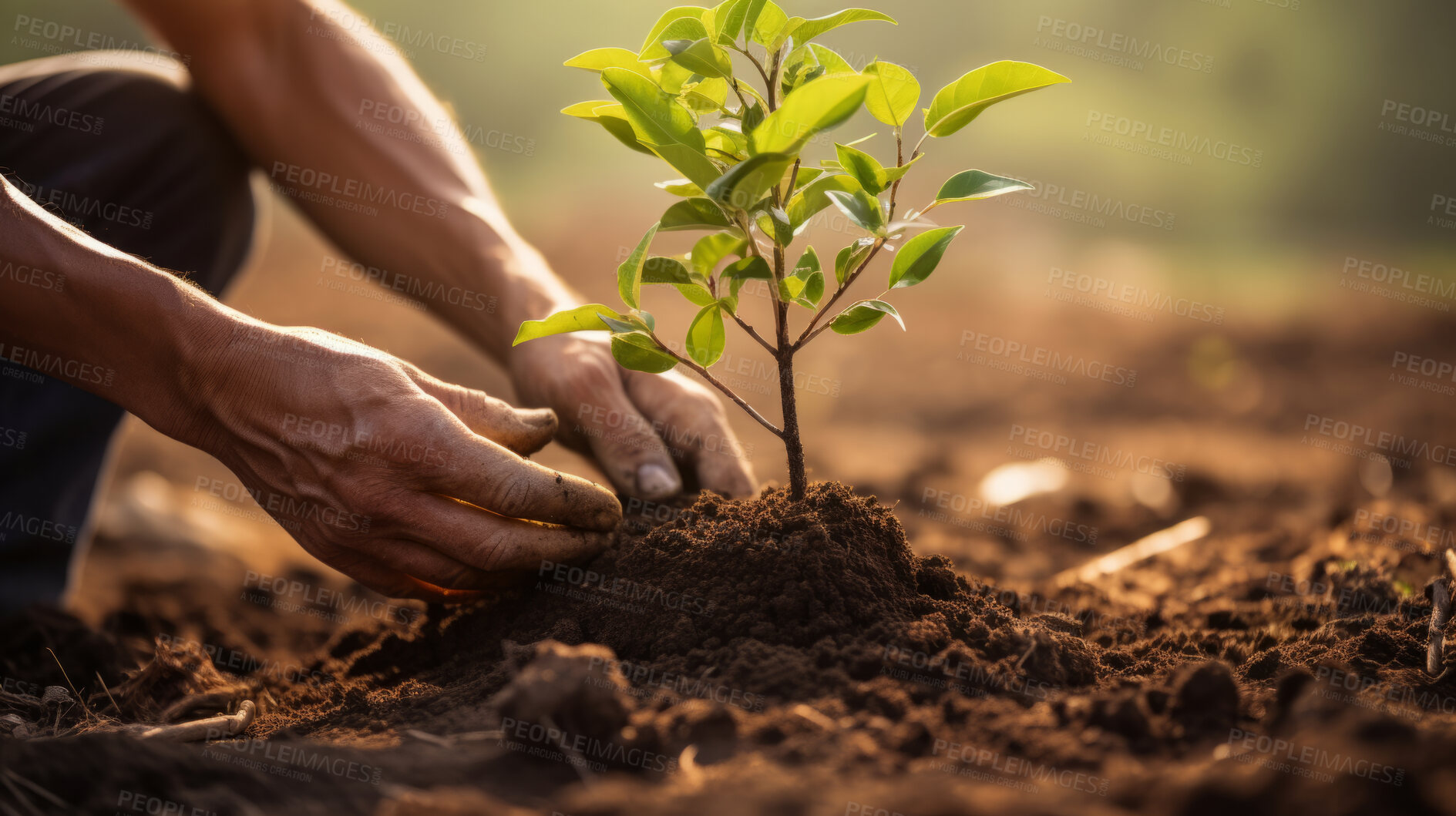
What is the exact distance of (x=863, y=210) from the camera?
1425mm

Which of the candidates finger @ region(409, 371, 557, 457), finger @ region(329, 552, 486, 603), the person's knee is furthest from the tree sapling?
the person's knee

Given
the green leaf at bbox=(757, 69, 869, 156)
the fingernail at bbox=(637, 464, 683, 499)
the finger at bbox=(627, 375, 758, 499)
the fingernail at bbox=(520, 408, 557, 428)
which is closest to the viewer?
the green leaf at bbox=(757, 69, 869, 156)

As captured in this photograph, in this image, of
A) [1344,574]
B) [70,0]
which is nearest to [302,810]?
[1344,574]

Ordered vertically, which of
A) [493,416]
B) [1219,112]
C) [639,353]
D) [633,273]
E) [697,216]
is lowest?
[493,416]

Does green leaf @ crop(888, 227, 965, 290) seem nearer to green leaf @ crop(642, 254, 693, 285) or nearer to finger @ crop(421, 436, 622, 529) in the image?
green leaf @ crop(642, 254, 693, 285)

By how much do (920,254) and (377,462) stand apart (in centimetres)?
117

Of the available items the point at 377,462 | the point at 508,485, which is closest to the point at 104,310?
the point at 377,462

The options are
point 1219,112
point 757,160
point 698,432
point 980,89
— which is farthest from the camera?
point 1219,112

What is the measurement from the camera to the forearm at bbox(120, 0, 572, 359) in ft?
8.74

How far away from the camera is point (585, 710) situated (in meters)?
1.13

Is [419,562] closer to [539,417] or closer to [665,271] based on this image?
[539,417]

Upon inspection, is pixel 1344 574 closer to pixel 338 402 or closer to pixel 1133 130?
pixel 338 402

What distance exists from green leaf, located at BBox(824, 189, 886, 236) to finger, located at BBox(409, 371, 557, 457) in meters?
0.92

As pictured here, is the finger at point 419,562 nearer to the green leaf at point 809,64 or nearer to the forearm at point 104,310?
the forearm at point 104,310
